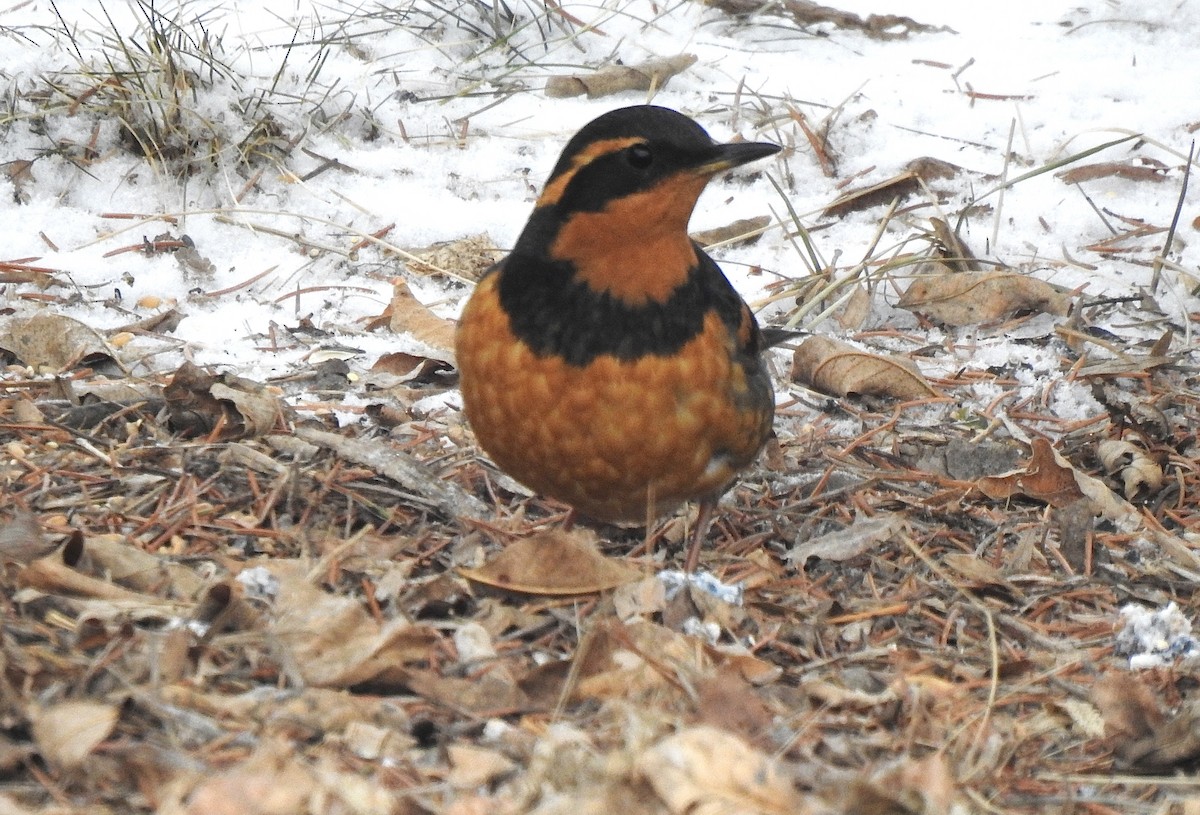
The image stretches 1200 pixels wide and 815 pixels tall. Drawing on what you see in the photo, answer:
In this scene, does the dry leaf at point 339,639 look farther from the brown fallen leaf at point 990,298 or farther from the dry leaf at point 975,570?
the brown fallen leaf at point 990,298

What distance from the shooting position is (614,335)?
4016 millimetres

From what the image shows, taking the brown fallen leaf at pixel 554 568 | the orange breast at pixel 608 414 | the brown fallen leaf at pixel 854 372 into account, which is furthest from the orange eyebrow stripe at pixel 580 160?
the brown fallen leaf at pixel 854 372

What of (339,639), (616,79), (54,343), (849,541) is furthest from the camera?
(616,79)

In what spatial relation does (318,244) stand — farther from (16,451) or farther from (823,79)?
(823,79)

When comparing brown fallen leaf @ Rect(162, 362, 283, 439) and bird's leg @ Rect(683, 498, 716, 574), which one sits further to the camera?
brown fallen leaf @ Rect(162, 362, 283, 439)

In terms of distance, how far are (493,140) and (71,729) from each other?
5169 mm

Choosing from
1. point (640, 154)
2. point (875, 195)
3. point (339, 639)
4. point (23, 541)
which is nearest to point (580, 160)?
point (640, 154)

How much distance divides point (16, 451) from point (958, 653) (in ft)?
9.61

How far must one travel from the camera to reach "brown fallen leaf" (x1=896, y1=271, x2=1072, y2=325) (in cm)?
634

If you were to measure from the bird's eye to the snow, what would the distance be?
2.21 m

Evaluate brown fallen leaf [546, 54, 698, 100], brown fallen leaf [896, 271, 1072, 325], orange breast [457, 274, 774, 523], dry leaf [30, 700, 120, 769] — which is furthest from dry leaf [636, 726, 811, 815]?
brown fallen leaf [546, 54, 698, 100]

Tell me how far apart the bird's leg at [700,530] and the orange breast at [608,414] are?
0.55 feet

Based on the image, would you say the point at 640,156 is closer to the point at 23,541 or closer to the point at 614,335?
the point at 614,335

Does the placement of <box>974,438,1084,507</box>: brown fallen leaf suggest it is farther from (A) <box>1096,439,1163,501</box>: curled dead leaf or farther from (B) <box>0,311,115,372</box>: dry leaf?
(B) <box>0,311,115,372</box>: dry leaf
